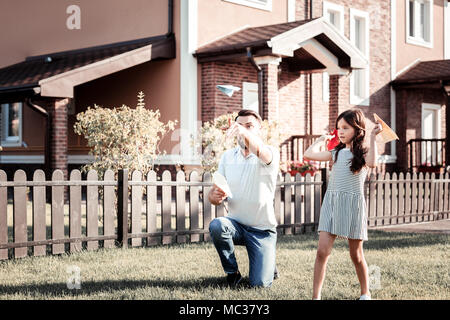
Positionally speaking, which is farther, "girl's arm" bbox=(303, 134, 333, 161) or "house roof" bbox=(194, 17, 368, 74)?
"house roof" bbox=(194, 17, 368, 74)

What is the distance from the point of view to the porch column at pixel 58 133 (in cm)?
1358

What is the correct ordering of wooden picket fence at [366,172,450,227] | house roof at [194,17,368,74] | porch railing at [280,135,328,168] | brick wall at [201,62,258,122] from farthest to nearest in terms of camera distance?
porch railing at [280,135,328,168] < brick wall at [201,62,258,122] < house roof at [194,17,368,74] < wooden picket fence at [366,172,450,227]

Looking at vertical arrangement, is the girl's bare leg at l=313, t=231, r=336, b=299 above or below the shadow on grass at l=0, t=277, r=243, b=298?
above

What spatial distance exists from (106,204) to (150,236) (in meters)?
0.72

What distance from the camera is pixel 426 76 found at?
19125 mm

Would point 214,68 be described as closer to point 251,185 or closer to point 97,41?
point 97,41

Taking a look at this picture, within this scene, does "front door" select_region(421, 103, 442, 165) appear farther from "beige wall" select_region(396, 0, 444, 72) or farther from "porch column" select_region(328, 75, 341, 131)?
"porch column" select_region(328, 75, 341, 131)

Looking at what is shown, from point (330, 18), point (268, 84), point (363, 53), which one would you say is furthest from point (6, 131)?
point (363, 53)

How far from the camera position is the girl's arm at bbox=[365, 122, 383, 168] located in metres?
4.84

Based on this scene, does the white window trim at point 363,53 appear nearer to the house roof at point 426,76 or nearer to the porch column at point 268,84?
the house roof at point 426,76

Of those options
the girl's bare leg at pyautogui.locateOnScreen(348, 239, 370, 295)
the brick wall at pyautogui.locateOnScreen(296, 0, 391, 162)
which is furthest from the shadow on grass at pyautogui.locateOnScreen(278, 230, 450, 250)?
the brick wall at pyautogui.locateOnScreen(296, 0, 391, 162)

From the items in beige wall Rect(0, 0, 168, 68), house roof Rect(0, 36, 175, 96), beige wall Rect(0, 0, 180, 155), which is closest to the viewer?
house roof Rect(0, 36, 175, 96)

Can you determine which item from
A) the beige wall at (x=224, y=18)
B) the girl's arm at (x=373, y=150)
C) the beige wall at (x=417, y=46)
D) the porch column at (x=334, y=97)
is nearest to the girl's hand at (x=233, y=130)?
the girl's arm at (x=373, y=150)

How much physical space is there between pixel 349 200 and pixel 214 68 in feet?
33.4
